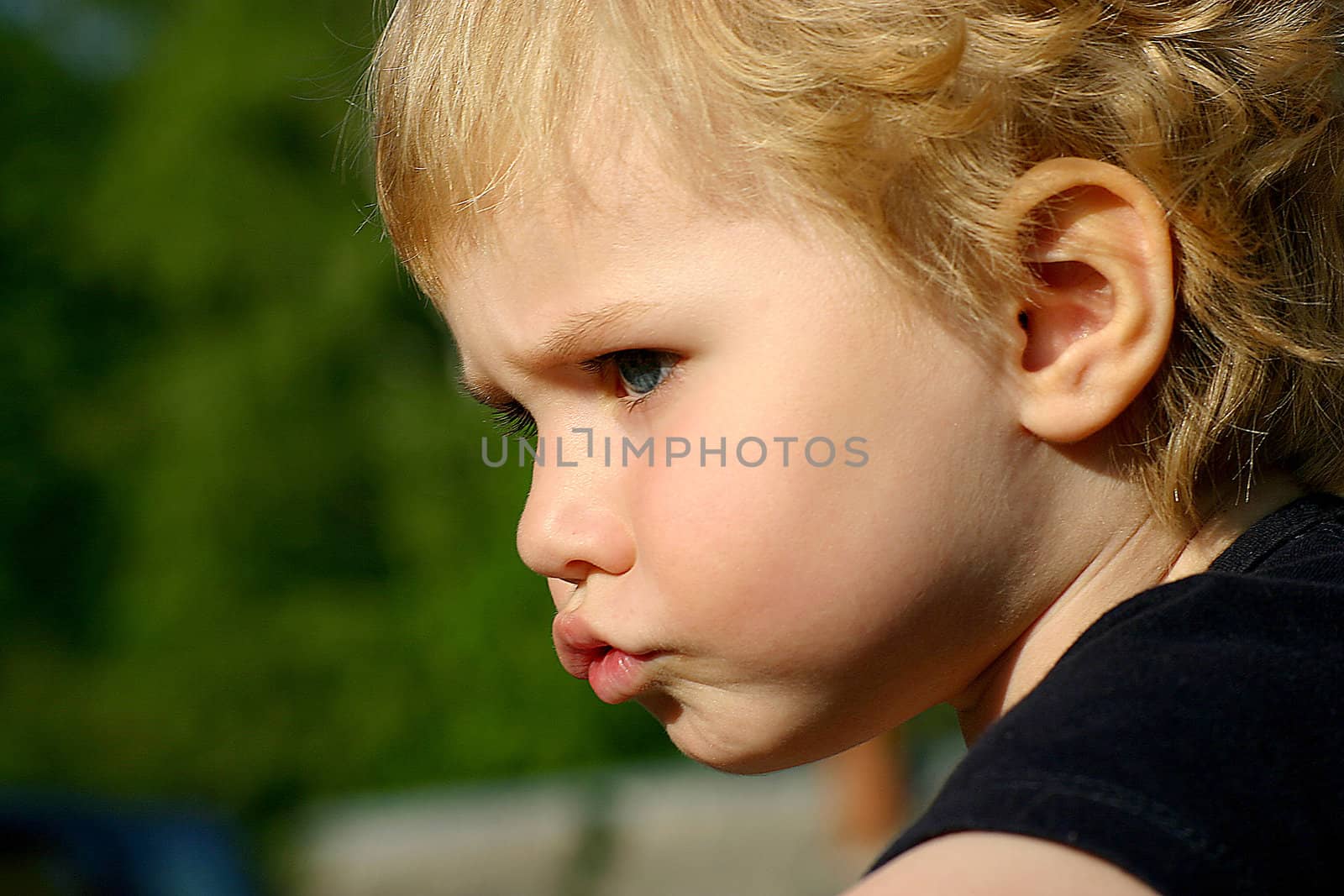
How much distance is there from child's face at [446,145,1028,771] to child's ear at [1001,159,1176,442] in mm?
47

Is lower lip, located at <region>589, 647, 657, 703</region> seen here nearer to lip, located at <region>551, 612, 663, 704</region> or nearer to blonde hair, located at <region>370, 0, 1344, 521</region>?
lip, located at <region>551, 612, 663, 704</region>

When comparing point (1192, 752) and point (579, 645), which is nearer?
point (1192, 752)

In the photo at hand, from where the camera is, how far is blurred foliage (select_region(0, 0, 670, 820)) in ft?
27.5

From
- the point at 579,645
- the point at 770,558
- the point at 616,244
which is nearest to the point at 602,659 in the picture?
the point at 579,645

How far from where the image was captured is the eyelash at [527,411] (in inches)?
51.1

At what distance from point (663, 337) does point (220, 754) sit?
7943 millimetres

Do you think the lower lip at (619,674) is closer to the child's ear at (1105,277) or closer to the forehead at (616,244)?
the forehead at (616,244)

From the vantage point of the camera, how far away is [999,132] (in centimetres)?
129

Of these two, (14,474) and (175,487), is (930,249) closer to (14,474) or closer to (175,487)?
(175,487)

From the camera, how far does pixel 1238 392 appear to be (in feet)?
4.38

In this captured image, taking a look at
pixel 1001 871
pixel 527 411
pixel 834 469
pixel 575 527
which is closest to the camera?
pixel 1001 871

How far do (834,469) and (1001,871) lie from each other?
430mm

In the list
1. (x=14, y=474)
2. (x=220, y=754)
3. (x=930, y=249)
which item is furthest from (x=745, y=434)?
(x=14, y=474)

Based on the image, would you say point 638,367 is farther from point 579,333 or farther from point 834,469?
point 834,469
